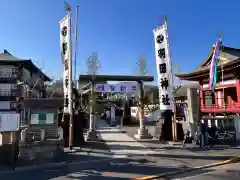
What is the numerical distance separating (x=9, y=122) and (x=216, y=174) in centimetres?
792

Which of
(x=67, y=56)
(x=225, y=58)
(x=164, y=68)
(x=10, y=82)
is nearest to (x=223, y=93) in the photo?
(x=225, y=58)

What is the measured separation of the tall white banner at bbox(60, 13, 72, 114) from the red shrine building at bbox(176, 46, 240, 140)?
29.6 feet

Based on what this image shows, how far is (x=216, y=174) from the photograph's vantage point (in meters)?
8.00

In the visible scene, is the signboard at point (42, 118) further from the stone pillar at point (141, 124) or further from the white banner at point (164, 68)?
the stone pillar at point (141, 124)

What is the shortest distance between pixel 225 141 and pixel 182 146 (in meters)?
3.28

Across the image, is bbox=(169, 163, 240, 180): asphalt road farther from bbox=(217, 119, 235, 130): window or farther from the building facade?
the building facade

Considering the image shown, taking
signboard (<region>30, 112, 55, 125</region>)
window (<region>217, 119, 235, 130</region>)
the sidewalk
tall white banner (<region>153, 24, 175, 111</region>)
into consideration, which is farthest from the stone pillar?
signboard (<region>30, 112, 55, 125</region>)

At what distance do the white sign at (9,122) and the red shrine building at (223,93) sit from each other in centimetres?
1170

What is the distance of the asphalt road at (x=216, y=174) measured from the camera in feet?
24.9

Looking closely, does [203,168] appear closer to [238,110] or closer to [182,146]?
[182,146]

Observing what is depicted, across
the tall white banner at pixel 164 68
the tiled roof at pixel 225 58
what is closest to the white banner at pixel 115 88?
the tall white banner at pixel 164 68

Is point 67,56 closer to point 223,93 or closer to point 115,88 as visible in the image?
point 115,88

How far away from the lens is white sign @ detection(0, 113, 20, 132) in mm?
8781

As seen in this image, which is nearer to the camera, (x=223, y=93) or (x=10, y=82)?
(x=223, y=93)
